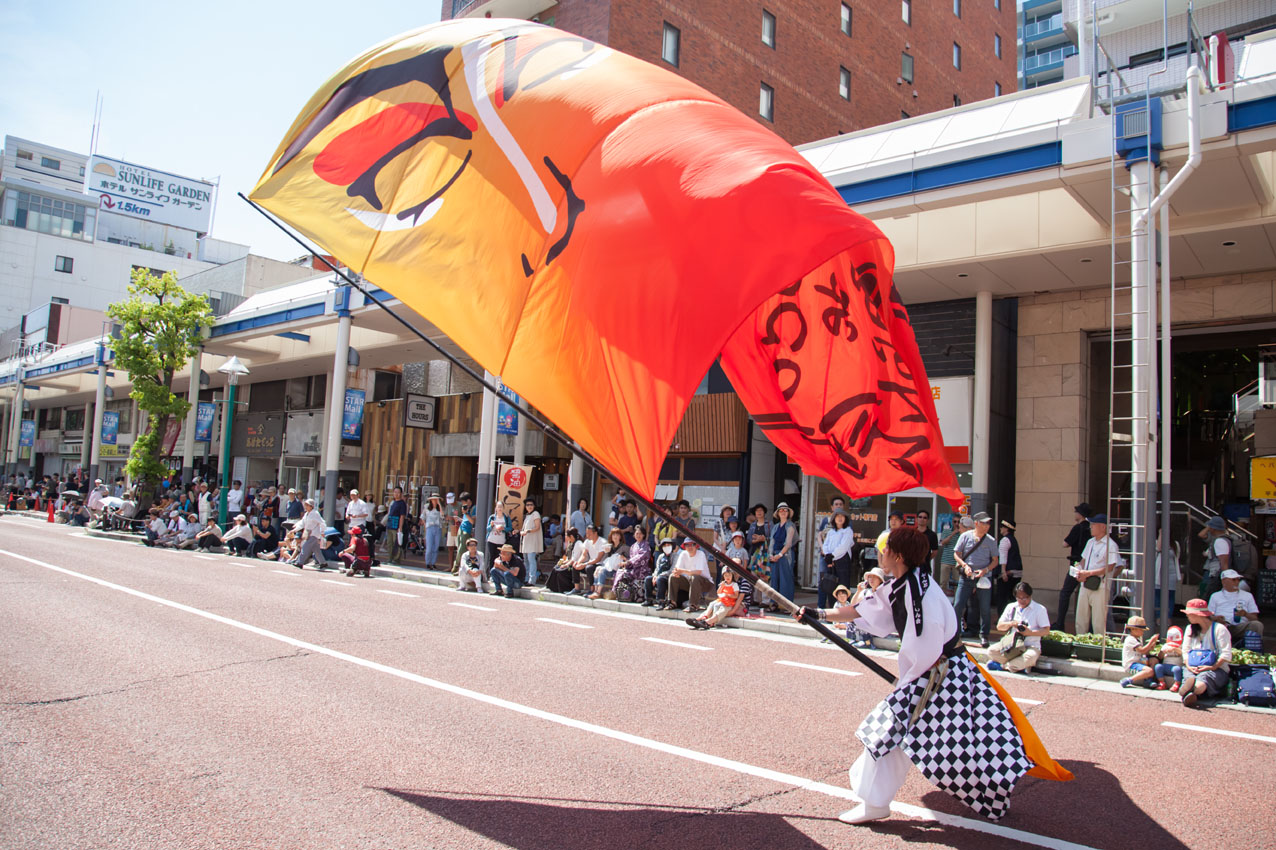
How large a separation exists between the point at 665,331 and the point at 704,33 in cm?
2903

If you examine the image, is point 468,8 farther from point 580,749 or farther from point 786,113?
point 580,749

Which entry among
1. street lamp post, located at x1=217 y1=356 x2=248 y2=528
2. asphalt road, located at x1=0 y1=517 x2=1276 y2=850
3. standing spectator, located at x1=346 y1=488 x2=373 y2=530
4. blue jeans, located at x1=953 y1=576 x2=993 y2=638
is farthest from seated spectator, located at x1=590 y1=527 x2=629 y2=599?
street lamp post, located at x1=217 y1=356 x2=248 y2=528

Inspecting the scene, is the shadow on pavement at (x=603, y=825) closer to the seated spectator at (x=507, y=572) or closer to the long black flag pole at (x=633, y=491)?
the long black flag pole at (x=633, y=491)

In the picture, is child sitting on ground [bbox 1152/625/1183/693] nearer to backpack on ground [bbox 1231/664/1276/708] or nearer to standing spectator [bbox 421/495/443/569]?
backpack on ground [bbox 1231/664/1276/708]

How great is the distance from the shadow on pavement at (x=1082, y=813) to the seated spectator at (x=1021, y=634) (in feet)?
15.8

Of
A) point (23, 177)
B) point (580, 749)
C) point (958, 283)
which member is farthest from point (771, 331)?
point (23, 177)

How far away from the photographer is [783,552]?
1484 cm

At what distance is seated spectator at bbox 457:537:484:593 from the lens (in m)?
17.8

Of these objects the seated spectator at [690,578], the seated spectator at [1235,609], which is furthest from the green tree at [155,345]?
the seated spectator at [1235,609]

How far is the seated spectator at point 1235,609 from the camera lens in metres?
9.95

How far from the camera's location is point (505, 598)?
16.8 m

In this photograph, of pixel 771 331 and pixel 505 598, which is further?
pixel 505 598

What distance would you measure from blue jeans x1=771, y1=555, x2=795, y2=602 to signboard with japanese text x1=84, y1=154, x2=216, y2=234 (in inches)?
3227

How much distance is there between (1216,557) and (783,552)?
6.25m
